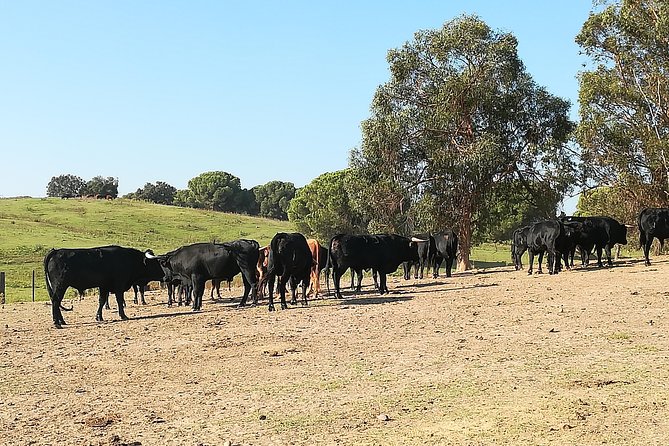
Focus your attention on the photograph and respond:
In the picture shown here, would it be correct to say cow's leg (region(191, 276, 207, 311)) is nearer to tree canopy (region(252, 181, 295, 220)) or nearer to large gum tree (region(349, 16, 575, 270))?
large gum tree (region(349, 16, 575, 270))

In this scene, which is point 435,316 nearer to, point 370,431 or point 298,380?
point 298,380

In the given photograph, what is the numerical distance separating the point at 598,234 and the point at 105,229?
46.4 meters

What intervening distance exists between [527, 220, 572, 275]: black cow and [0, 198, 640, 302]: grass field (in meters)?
13.8

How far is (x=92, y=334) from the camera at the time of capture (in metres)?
15.2

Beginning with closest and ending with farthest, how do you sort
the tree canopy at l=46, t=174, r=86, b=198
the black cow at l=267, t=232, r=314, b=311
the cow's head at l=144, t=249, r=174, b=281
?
the black cow at l=267, t=232, r=314, b=311 < the cow's head at l=144, t=249, r=174, b=281 < the tree canopy at l=46, t=174, r=86, b=198

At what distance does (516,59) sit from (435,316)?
20.5 m

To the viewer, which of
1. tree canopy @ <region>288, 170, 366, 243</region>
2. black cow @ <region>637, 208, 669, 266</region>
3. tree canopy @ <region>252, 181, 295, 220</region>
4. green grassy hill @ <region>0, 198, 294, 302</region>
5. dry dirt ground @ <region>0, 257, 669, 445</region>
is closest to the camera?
dry dirt ground @ <region>0, 257, 669, 445</region>

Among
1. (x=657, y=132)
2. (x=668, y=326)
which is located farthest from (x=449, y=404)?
(x=657, y=132)

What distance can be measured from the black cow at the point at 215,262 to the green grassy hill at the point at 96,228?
20.0 m

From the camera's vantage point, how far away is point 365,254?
72.0 ft

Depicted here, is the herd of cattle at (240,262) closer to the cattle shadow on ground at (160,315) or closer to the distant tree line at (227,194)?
the cattle shadow on ground at (160,315)

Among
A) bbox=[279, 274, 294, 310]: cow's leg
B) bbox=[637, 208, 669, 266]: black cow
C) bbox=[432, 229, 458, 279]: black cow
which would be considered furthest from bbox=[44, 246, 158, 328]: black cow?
bbox=[637, 208, 669, 266]: black cow

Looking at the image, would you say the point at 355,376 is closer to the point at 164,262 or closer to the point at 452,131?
the point at 164,262

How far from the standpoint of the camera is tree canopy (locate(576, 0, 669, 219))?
32.8 metres
